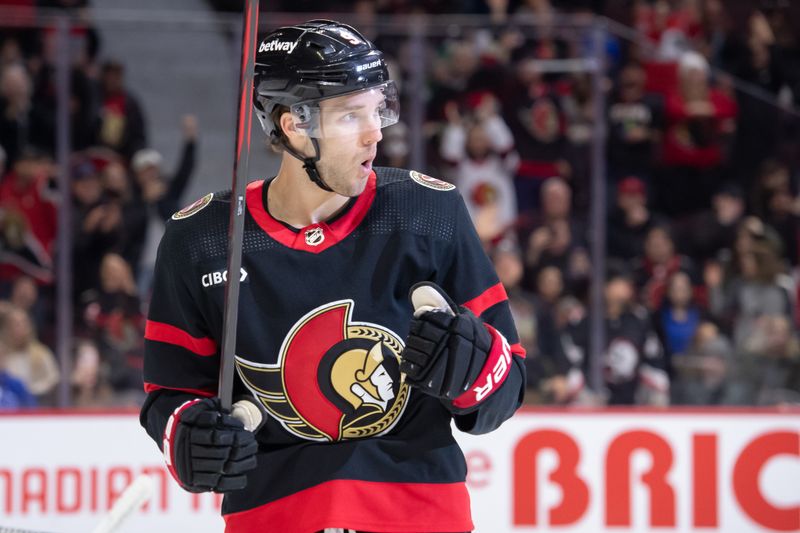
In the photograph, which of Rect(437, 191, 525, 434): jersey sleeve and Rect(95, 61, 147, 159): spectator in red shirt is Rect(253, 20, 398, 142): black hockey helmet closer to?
Rect(437, 191, 525, 434): jersey sleeve

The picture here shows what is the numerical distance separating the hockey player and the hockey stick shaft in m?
0.06

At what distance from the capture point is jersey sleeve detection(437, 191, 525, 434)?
2.03 m

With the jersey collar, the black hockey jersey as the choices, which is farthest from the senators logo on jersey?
the jersey collar

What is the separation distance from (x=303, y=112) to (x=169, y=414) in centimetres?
52

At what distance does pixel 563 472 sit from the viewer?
14.3ft

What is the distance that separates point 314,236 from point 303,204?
0.07m

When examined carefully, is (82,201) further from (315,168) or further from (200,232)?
(315,168)

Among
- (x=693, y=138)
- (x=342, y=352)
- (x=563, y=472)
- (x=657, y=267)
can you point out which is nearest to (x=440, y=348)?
(x=342, y=352)

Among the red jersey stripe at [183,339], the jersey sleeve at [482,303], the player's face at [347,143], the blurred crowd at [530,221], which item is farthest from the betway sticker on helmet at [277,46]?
the blurred crowd at [530,221]

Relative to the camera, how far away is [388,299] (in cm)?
204

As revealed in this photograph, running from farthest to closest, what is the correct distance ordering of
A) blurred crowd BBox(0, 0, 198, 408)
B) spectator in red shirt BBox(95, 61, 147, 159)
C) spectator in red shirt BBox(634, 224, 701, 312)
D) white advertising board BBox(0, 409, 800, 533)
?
spectator in red shirt BBox(634, 224, 701, 312) < spectator in red shirt BBox(95, 61, 147, 159) < blurred crowd BBox(0, 0, 198, 408) < white advertising board BBox(0, 409, 800, 533)

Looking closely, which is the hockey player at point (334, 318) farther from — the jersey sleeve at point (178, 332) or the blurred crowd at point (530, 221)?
the blurred crowd at point (530, 221)

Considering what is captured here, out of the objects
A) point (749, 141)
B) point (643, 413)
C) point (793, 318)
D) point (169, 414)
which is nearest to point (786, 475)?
point (643, 413)

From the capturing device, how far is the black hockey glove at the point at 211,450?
75.2 inches
